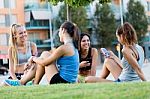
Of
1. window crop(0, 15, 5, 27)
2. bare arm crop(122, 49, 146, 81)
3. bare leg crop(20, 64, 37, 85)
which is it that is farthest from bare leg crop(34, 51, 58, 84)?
window crop(0, 15, 5, 27)

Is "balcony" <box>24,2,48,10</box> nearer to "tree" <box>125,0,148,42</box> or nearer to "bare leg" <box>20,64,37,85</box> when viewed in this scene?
"tree" <box>125,0,148,42</box>

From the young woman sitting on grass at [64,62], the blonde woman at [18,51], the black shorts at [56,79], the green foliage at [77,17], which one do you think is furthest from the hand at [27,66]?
the green foliage at [77,17]

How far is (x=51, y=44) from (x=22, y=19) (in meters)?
4.69

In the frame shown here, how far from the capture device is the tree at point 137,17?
59756mm

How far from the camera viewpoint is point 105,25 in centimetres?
5734

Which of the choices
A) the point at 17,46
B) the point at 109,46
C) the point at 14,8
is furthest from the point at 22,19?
the point at 17,46

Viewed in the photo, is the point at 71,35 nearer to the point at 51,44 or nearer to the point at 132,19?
the point at 51,44

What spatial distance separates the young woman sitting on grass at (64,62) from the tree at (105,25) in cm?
4968

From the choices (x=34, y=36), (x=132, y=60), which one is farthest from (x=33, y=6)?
(x=132, y=60)

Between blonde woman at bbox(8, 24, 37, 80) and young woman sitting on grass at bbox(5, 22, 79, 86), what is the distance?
114 centimetres

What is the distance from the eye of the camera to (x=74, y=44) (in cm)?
726

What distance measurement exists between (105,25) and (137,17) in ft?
16.5

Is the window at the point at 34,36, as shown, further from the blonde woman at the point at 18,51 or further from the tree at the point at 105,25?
the blonde woman at the point at 18,51

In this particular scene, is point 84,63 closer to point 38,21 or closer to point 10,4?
point 10,4
